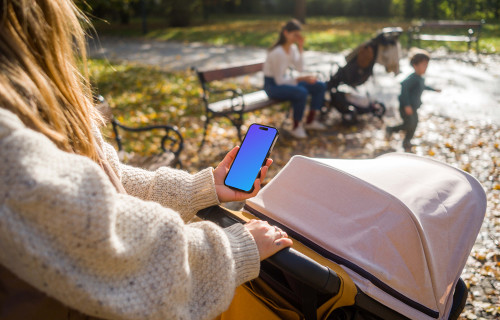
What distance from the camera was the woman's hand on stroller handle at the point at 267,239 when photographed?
1.34 meters

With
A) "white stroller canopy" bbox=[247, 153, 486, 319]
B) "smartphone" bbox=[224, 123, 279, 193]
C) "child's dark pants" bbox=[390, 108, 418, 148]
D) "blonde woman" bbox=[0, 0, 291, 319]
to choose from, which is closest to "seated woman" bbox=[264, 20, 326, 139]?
"child's dark pants" bbox=[390, 108, 418, 148]

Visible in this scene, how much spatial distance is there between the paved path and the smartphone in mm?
3115

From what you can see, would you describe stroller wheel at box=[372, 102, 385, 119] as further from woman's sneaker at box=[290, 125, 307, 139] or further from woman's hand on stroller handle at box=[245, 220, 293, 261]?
woman's hand on stroller handle at box=[245, 220, 293, 261]

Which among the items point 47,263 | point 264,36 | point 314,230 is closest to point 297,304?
point 314,230

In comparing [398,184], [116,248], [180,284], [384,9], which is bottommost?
[384,9]

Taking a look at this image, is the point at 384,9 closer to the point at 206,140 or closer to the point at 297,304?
the point at 206,140

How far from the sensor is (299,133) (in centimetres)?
627

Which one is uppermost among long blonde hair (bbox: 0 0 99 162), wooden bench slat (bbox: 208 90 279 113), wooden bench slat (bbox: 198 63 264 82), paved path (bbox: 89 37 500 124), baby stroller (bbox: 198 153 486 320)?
long blonde hair (bbox: 0 0 99 162)

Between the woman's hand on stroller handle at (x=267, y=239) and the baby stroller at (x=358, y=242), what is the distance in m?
0.03

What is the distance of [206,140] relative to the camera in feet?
19.8

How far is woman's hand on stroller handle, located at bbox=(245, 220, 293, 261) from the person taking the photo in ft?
4.40

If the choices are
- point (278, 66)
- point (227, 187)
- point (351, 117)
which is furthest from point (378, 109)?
point (227, 187)

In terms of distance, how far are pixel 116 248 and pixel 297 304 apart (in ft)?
2.89

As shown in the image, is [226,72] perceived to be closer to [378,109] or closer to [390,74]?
[378,109]
